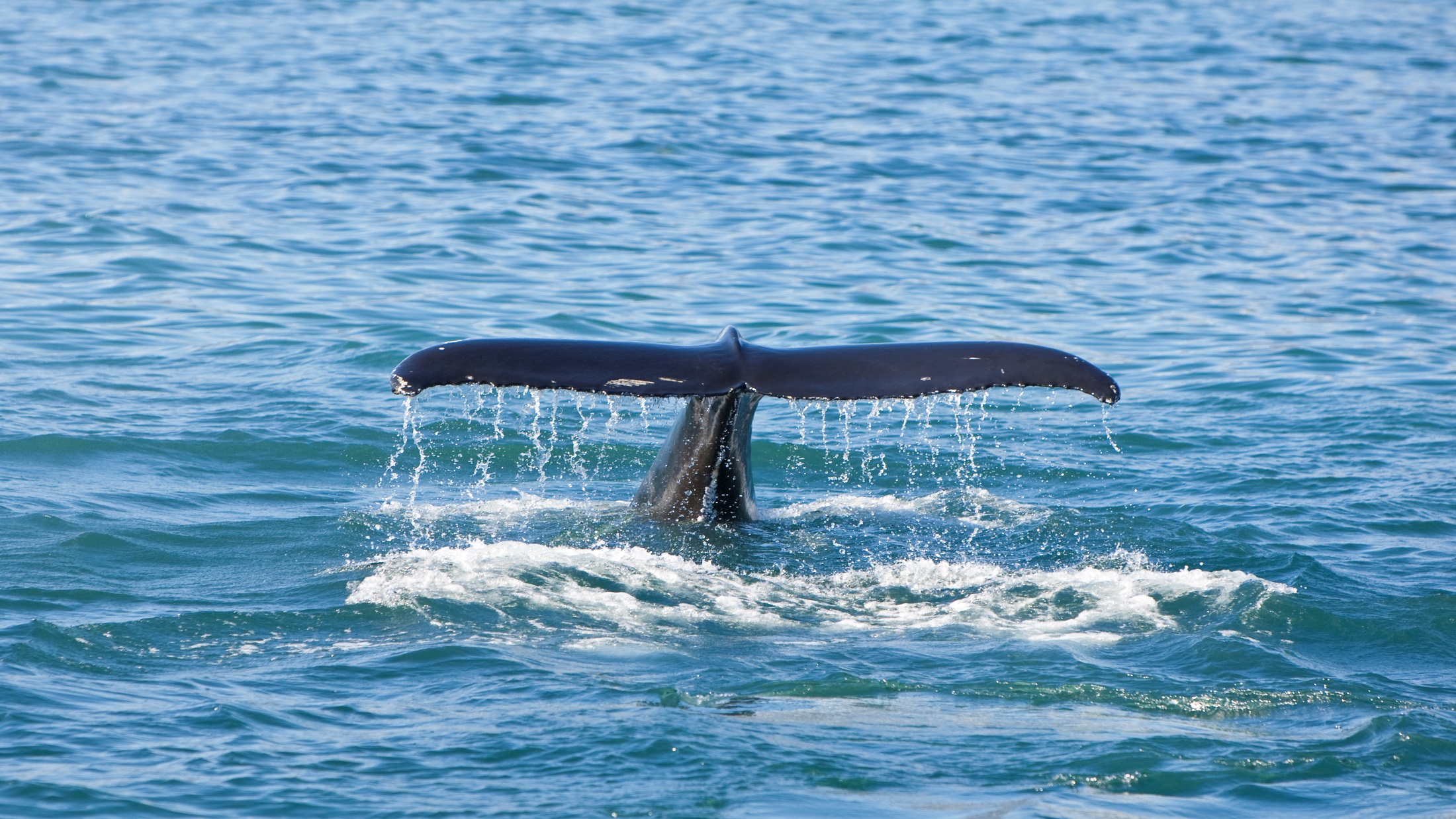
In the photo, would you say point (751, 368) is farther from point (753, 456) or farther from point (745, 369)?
point (753, 456)

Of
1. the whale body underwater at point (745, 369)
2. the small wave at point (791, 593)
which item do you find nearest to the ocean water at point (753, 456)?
the small wave at point (791, 593)

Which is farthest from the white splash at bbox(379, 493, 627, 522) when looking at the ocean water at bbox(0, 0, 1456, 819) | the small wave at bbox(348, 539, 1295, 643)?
the small wave at bbox(348, 539, 1295, 643)

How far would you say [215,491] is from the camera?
29.9ft

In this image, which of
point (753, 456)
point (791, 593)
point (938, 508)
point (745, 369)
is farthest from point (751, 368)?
point (753, 456)

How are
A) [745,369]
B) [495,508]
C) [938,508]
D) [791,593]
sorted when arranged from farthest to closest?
[938,508]
[495,508]
[791,593]
[745,369]

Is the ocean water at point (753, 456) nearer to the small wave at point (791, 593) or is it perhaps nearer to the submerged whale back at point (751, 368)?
the small wave at point (791, 593)

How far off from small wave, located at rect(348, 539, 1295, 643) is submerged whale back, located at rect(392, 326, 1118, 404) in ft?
3.01

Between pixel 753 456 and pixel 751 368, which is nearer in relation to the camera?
pixel 751 368

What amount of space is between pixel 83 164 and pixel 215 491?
369 inches

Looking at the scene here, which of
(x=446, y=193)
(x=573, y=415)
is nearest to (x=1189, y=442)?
(x=573, y=415)

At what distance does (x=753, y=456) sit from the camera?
410 inches

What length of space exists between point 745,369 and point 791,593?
40.3 inches

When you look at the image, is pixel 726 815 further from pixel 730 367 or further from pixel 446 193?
pixel 446 193

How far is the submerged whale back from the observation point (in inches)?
257
